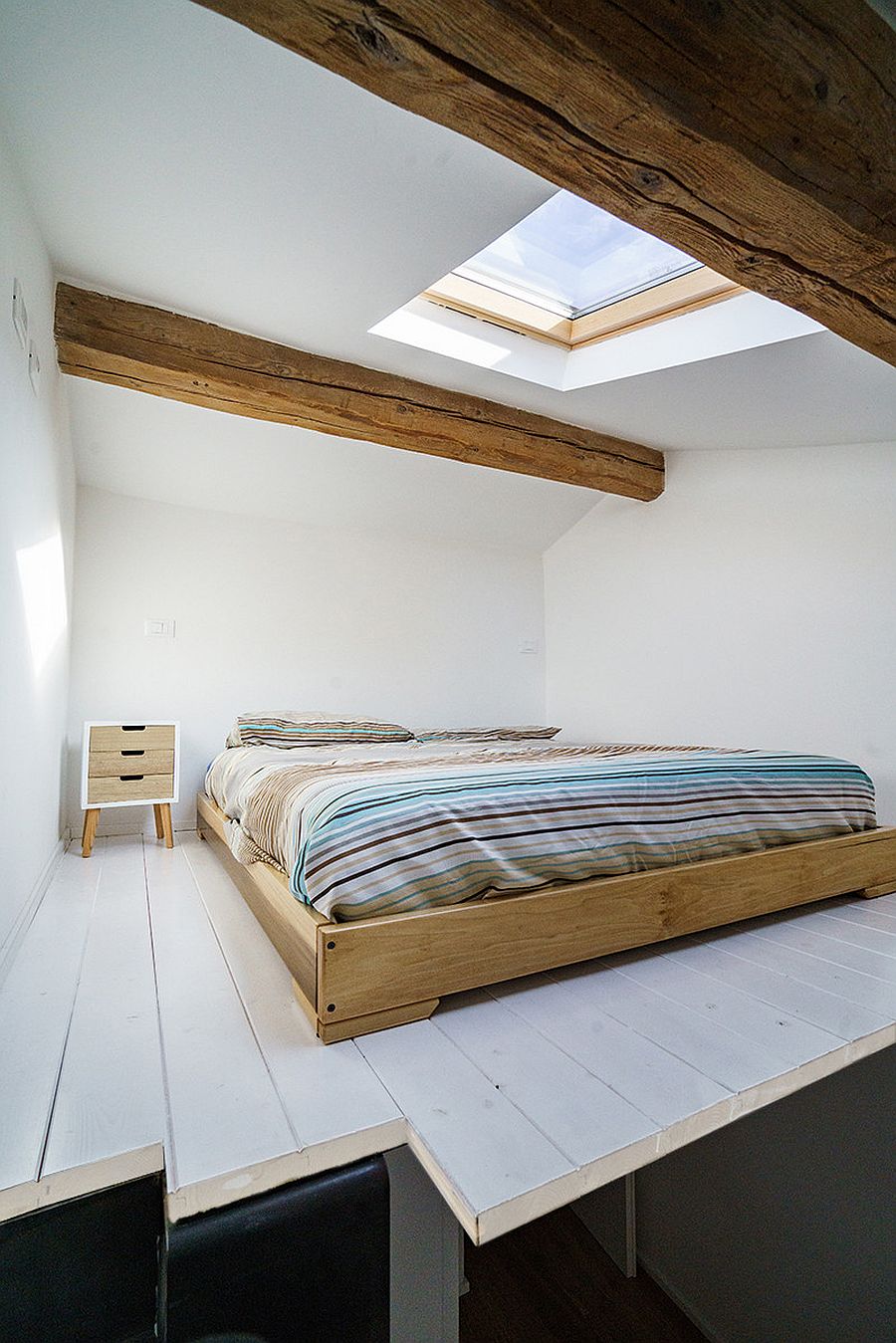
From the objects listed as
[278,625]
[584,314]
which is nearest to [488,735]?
[278,625]

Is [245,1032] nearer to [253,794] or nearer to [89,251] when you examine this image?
[253,794]

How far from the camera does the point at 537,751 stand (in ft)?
9.10

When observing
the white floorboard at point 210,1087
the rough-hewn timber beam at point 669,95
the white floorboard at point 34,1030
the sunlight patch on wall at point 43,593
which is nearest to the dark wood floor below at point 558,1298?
the white floorboard at point 210,1087

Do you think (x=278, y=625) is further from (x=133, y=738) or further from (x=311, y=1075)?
(x=311, y=1075)

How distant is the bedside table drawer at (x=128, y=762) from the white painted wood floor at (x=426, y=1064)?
1119 millimetres

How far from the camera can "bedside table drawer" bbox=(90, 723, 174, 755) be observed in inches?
113

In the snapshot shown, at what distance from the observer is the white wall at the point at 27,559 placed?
158 cm

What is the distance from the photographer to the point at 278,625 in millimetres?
3775

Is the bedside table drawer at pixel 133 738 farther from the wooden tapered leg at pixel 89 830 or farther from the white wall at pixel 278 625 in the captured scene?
the white wall at pixel 278 625

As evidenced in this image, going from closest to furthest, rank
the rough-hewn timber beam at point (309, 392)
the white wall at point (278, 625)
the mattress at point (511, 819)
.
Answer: the mattress at point (511, 819)
the rough-hewn timber beam at point (309, 392)
the white wall at point (278, 625)

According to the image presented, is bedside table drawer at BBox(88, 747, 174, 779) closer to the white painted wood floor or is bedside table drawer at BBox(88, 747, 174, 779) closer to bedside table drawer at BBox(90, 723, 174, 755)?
bedside table drawer at BBox(90, 723, 174, 755)

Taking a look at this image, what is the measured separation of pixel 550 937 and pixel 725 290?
225cm

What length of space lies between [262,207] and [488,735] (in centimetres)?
269

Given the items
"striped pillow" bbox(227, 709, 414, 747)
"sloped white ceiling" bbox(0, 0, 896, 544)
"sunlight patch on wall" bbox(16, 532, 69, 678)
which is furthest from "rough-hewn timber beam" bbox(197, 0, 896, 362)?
"striped pillow" bbox(227, 709, 414, 747)
